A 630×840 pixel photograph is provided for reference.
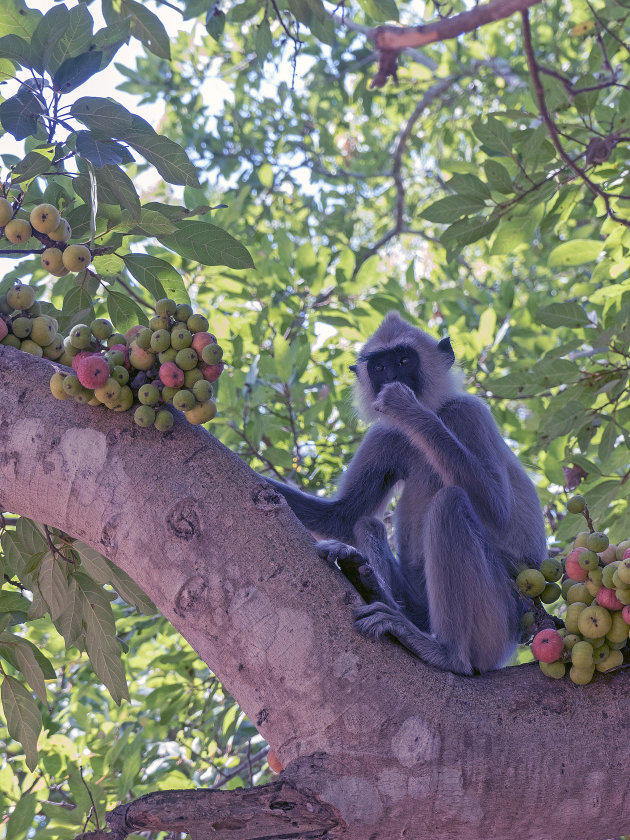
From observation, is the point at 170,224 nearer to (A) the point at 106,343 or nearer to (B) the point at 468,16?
(A) the point at 106,343

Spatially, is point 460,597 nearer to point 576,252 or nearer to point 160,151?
point 160,151

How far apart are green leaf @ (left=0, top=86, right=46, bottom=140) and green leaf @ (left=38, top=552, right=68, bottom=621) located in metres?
1.35

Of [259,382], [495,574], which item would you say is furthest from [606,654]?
[259,382]

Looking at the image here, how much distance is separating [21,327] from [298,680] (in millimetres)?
1342

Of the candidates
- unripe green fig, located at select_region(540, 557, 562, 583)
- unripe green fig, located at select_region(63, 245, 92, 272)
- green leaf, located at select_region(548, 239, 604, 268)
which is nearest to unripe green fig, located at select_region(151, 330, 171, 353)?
unripe green fig, located at select_region(63, 245, 92, 272)

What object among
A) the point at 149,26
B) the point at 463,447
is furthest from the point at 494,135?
the point at 149,26

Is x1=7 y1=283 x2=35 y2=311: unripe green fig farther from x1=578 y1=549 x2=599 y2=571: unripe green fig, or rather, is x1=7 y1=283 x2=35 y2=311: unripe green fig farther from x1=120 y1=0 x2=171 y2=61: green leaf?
x1=578 y1=549 x2=599 y2=571: unripe green fig

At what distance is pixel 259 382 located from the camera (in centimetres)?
463

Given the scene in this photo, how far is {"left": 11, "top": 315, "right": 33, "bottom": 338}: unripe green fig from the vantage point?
2350mm

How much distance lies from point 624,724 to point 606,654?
20 cm

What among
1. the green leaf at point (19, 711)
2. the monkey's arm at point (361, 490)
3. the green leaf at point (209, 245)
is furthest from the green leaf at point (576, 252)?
the green leaf at point (19, 711)

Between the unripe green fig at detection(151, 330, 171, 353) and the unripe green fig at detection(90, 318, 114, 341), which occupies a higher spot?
the unripe green fig at detection(90, 318, 114, 341)

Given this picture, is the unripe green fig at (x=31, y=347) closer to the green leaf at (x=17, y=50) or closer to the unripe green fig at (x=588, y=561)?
the green leaf at (x=17, y=50)

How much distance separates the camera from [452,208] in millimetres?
3600
